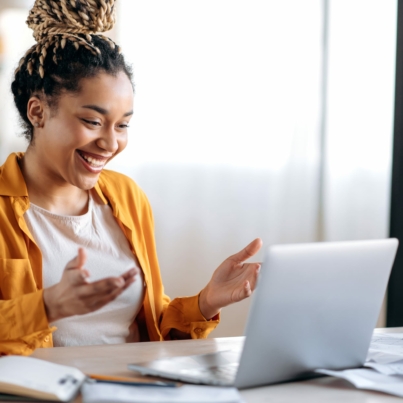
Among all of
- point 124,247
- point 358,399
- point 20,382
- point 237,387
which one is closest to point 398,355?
point 358,399

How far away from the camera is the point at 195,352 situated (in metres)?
1.17

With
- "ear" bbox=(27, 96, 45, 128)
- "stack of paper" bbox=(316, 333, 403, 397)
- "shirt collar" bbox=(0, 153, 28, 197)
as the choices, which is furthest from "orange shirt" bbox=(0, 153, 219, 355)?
"stack of paper" bbox=(316, 333, 403, 397)

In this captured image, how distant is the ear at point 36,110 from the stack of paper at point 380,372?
0.92m

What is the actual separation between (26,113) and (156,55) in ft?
3.41

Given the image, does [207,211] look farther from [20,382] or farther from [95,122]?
[20,382]

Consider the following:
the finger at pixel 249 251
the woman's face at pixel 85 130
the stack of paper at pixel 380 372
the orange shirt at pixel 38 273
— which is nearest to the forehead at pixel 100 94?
the woman's face at pixel 85 130

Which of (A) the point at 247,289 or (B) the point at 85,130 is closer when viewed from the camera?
(A) the point at 247,289

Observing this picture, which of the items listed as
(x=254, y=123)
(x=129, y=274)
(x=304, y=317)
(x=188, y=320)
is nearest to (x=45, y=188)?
(x=188, y=320)

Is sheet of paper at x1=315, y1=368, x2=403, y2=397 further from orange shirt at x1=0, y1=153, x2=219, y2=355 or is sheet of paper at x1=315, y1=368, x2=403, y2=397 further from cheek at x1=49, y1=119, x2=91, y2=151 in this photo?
cheek at x1=49, y1=119, x2=91, y2=151

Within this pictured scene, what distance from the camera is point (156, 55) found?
101 inches

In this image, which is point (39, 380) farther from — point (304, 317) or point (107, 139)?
point (107, 139)

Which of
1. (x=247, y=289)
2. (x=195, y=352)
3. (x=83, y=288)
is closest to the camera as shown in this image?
(x=83, y=288)

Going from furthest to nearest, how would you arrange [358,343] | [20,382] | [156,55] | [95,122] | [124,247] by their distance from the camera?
[156,55] < [124,247] < [95,122] < [358,343] < [20,382]

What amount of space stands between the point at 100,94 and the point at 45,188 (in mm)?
271
